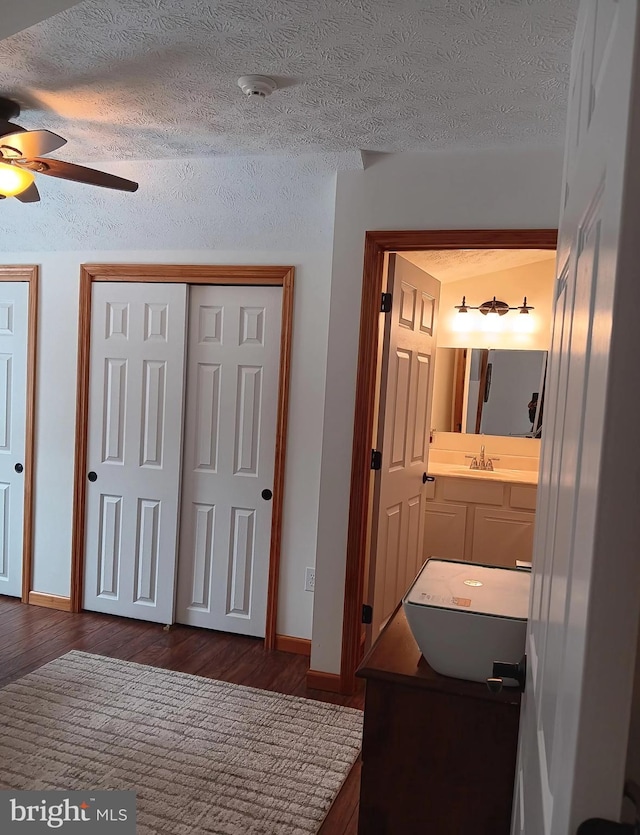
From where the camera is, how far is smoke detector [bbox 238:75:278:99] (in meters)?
2.12

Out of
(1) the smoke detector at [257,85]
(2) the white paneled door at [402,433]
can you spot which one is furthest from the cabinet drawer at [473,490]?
(1) the smoke detector at [257,85]

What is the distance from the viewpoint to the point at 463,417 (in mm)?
4938

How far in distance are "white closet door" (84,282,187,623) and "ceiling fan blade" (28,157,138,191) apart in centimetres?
126

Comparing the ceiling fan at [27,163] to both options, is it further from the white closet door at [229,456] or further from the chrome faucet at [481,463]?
the chrome faucet at [481,463]

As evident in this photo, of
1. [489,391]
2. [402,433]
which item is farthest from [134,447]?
[489,391]

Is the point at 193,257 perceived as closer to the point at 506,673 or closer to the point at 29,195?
the point at 29,195

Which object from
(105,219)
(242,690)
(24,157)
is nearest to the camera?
(24,157)

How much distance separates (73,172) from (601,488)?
91.4 inches

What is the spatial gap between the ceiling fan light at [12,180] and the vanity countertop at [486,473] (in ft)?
9.91

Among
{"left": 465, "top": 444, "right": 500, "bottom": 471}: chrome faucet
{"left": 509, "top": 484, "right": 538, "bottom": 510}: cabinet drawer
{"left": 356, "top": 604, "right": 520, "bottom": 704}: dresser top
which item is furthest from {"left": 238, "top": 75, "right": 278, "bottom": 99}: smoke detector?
{"left": 465, "top": 444, "right": 500, "bottom": 471}: chrome faucet

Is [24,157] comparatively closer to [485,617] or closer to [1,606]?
[485,617]

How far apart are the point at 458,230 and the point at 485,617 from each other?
1.87 metres

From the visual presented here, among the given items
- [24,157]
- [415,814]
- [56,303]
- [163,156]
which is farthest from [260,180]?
[415,814]

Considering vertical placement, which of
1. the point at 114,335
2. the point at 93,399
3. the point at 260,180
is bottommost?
the point at 93,399
